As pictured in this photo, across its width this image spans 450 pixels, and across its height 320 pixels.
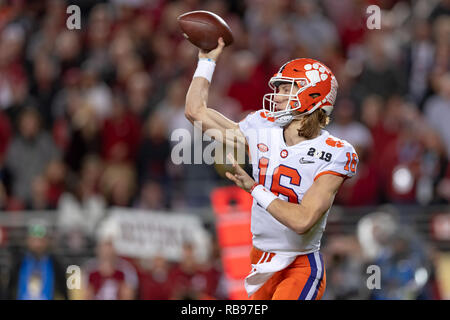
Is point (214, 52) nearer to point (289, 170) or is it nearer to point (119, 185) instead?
point (289, 170)

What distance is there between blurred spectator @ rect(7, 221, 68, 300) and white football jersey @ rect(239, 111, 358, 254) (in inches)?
186

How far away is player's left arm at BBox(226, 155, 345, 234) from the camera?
16.0ft

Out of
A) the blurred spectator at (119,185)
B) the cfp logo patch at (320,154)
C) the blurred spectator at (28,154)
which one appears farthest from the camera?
the blurred spectator at (28,154)

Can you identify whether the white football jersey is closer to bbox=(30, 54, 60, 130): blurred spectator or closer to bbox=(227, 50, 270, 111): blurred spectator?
bbox=(227, 50, 270, 111): blurred spectator

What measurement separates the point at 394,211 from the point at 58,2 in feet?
21.1

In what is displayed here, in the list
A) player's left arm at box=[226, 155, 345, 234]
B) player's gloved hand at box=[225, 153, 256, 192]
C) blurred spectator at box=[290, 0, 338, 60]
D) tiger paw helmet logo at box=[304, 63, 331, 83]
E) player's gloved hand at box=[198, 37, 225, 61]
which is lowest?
player's left arm at box=[226, 155, 345, 234]

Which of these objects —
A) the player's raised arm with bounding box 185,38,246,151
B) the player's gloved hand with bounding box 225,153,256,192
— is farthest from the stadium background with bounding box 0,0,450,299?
the player's gloved hand with bounding box 225,153,256,192

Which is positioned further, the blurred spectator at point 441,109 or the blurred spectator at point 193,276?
the blurred spectator at point 441,109

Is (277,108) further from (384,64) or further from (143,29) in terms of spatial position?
(143,29)

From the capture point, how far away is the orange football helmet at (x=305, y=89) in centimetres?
520

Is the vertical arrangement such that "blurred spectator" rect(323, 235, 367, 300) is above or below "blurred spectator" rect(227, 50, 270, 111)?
below

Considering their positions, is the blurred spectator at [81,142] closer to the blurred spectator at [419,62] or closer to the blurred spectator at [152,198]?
the blurred spectator at [152,198]

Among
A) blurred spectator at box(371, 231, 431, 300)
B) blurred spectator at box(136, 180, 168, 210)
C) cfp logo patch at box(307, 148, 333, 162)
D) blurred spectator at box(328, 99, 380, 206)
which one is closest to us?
cfp logo patch at box(307, 148, 333, 162)

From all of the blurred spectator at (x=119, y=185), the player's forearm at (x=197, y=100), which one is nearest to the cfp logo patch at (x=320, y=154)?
the player's forearm at (x=197, y=100)
